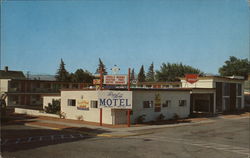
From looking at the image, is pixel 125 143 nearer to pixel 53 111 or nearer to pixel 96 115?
pixel 96 115

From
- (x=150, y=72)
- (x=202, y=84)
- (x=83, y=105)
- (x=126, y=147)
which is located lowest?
(x=126, y=147)

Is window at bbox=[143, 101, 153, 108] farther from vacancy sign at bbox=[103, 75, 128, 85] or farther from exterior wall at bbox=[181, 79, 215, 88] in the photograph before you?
exterior wall at bbox=[181, 79, 215, 88]

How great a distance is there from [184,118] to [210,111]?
920 centimetres

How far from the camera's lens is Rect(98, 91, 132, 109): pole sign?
2555 cm

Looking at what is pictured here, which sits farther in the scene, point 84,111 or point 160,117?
point 160,117

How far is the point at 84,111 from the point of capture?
29484mm

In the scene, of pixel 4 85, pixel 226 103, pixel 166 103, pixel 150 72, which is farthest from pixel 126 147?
pixel 150 72

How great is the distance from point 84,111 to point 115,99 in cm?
567

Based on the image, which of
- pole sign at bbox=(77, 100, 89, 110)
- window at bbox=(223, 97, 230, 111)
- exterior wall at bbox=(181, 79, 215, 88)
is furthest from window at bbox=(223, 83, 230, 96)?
pole sign at bbox=(77, 100, 89, 110)

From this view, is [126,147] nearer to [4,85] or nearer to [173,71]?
[4,85]

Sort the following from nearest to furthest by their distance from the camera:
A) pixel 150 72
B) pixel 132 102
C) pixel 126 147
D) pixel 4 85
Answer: pixel 126 147, pixel 132 102, pixel 4 85, pixel 150 72

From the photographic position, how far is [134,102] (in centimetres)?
2805

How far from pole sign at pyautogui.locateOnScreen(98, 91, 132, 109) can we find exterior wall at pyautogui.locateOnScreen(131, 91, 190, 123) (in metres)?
2.25

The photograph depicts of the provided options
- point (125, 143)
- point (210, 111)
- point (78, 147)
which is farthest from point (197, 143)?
point (210, 111)
